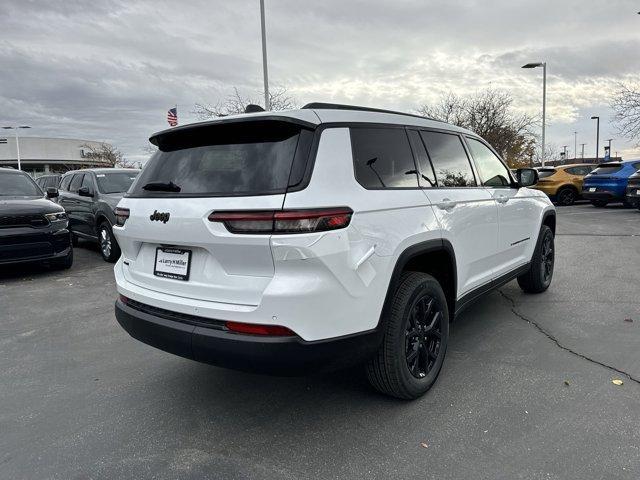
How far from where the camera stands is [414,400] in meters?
3.06

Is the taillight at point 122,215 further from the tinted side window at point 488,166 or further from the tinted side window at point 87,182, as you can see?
the tinted side window at point 87,182

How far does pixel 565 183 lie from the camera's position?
1822cm

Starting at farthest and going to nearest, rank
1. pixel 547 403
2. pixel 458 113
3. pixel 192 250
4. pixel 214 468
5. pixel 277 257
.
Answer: pixel 458 113 < pixel 547 403 < pixel 192 250 < pixel 214 468 < pixel 277 257

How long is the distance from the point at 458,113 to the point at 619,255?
27.9 m

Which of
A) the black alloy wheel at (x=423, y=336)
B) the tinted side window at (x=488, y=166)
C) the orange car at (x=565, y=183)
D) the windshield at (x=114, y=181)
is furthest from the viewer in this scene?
the orange car at (x=565, y=183)

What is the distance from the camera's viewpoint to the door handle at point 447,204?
3.23m

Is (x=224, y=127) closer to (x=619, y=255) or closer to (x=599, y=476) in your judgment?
(x=599, y=476)

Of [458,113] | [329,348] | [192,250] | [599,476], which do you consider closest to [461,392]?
[599,476]

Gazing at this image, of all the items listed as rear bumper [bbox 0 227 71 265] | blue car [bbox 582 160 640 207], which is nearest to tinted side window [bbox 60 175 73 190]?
rear bumper [bbox 0 227 71 265]

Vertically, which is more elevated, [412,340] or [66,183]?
[66,183]

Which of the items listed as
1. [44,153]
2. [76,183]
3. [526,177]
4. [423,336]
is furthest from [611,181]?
[44,153]

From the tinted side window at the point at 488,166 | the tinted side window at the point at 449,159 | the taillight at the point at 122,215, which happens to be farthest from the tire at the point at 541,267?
the taillight at the point at 122,215

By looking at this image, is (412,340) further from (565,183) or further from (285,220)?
(565,183)

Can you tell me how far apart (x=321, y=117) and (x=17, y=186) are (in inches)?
282
